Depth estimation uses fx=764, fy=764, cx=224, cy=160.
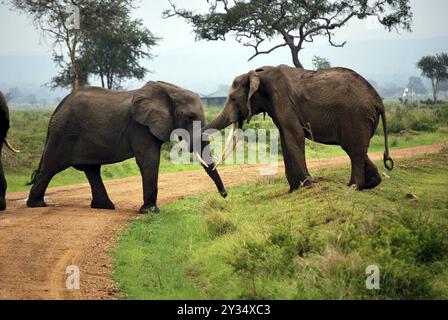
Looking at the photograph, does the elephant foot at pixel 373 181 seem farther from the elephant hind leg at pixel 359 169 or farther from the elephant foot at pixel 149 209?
the elephant foot at pixel 149 209

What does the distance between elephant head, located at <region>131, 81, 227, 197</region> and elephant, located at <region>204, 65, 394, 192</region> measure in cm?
54

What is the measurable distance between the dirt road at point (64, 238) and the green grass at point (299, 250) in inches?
13.4

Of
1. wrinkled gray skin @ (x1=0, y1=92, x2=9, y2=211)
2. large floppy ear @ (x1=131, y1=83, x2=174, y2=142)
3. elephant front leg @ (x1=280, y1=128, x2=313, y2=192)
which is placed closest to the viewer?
elephant front leg @ (x1=280, y1=128, x2=313, y2=192)

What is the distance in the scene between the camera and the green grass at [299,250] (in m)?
8.24

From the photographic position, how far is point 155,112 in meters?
14.8

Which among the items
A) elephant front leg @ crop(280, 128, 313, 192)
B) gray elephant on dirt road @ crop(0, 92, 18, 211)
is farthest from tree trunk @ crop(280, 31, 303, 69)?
elephant front leg @ crop(280, 128, 313, 192)

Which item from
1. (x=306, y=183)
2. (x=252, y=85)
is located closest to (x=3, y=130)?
(x=252, y=85)

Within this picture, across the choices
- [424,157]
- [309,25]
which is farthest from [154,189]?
[309,25]

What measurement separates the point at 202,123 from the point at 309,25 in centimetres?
2348

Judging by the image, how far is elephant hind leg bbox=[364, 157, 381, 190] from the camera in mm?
13609

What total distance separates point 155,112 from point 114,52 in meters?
29.0

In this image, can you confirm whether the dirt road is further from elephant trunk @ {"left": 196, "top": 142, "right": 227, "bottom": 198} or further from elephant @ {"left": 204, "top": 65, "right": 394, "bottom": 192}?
elephant @ {"left": 204, "top": 65, "right": 394, "bottom": 192}

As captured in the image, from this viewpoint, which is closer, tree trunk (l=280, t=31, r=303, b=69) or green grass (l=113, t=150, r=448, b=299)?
green grass (l=113, t=150, r=448, b=299)

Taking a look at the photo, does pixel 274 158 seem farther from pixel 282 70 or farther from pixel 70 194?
pixel 282 70
